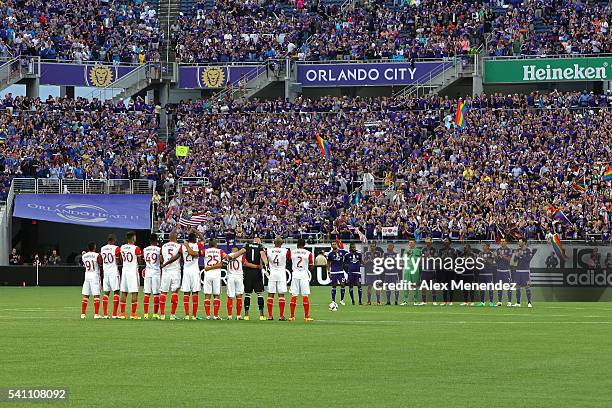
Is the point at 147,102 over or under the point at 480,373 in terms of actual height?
over

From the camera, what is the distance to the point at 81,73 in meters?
72.9

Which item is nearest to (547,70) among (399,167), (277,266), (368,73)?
(368,73)

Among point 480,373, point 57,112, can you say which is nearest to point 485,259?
point 480,373

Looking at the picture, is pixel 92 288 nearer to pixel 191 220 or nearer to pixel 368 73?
pixel 191 220

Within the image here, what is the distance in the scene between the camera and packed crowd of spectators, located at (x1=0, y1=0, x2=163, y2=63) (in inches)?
→ 2844

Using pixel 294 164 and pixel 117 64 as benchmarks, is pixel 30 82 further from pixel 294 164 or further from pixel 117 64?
pixel 294 164

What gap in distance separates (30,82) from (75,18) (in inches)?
214

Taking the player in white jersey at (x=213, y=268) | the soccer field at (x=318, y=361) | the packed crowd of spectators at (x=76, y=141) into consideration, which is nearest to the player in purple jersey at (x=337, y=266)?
the soccer field at (x=318, y=361)

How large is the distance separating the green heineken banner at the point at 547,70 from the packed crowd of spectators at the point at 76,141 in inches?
748

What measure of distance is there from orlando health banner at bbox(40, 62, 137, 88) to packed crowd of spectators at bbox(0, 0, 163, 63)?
0.61 m

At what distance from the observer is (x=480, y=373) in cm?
1853

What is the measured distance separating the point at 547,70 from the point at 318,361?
165 feet

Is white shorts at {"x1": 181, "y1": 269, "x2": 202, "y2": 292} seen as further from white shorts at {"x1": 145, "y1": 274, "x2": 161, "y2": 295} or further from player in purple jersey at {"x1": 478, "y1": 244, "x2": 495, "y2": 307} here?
player in purple jersey at {"x1": 478, "y1": 244, "x2": 495, "y2": 307}

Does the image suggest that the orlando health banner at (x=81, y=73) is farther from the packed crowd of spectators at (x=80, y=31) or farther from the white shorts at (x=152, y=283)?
the white shorts at (x=152, y=283)
